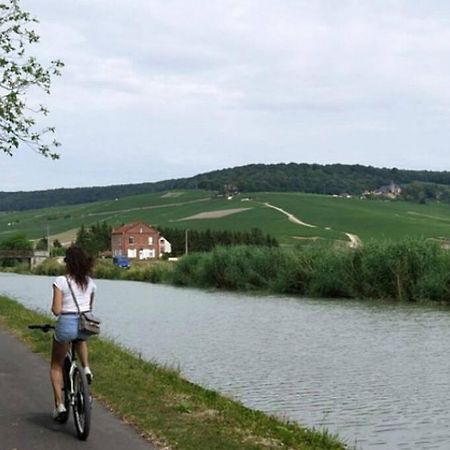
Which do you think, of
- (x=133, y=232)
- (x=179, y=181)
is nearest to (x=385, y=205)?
(x=133, y=232)

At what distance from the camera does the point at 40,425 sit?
8.16 metres

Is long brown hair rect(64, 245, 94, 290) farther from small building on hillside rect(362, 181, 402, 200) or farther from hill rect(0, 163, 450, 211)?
hill rect(0, 163, 450, 211)

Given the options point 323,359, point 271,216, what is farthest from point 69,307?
point 271,216

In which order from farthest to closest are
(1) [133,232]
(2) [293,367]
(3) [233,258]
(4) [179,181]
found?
(4) [179,181] → (1) [133,232] → (3) [233,258] → (2) [293,367]

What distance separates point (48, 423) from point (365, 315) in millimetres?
25313

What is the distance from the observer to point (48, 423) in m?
8.26

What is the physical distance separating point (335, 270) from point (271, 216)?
74.9 metres

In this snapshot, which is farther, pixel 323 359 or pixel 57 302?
pixel 323 359

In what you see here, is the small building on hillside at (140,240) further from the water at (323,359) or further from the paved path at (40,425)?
the paved path at (40,425)

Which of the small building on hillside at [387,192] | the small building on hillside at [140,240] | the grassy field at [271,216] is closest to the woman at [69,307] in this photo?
the grassy field at [271,216]

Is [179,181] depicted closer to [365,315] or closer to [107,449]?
[365,315]

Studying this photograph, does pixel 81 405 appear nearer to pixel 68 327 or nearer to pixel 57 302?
pixel 68 327

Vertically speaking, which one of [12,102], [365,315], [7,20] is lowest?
[365,315]

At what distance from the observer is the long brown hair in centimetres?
790
